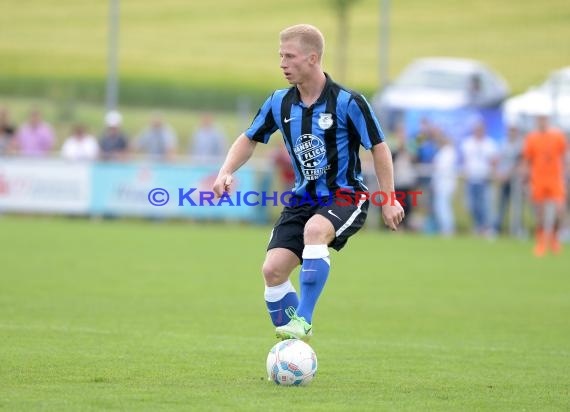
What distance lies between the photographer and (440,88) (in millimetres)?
26375

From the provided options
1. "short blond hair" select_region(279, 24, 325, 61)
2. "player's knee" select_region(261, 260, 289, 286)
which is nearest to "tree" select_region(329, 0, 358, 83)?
"short blond hair" select_region(279, 24, 325, 61)

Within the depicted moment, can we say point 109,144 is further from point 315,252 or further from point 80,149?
point 315,252

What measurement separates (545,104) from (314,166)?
1663cm

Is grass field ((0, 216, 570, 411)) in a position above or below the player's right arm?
below

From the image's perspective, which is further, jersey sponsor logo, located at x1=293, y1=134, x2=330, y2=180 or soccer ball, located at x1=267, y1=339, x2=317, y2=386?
jersey sponsor logo, located at x1=293, y1=134, x2=330, y2=180

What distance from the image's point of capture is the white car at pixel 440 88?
77.3ft

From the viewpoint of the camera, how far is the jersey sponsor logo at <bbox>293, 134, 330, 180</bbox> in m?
6.73

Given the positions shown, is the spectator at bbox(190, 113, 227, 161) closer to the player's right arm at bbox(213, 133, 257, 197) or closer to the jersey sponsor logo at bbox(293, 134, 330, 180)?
the player's right arm at bbox(213, 133, 257, 197)

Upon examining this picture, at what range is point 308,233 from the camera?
6551 mm

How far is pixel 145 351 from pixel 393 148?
14.1 meters

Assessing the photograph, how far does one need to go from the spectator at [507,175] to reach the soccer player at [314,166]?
45.9ft

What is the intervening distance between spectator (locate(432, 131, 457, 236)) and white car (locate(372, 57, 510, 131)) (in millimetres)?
1618

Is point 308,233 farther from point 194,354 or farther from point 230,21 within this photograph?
point 230,21

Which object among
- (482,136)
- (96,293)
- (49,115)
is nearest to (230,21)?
(49,115)
